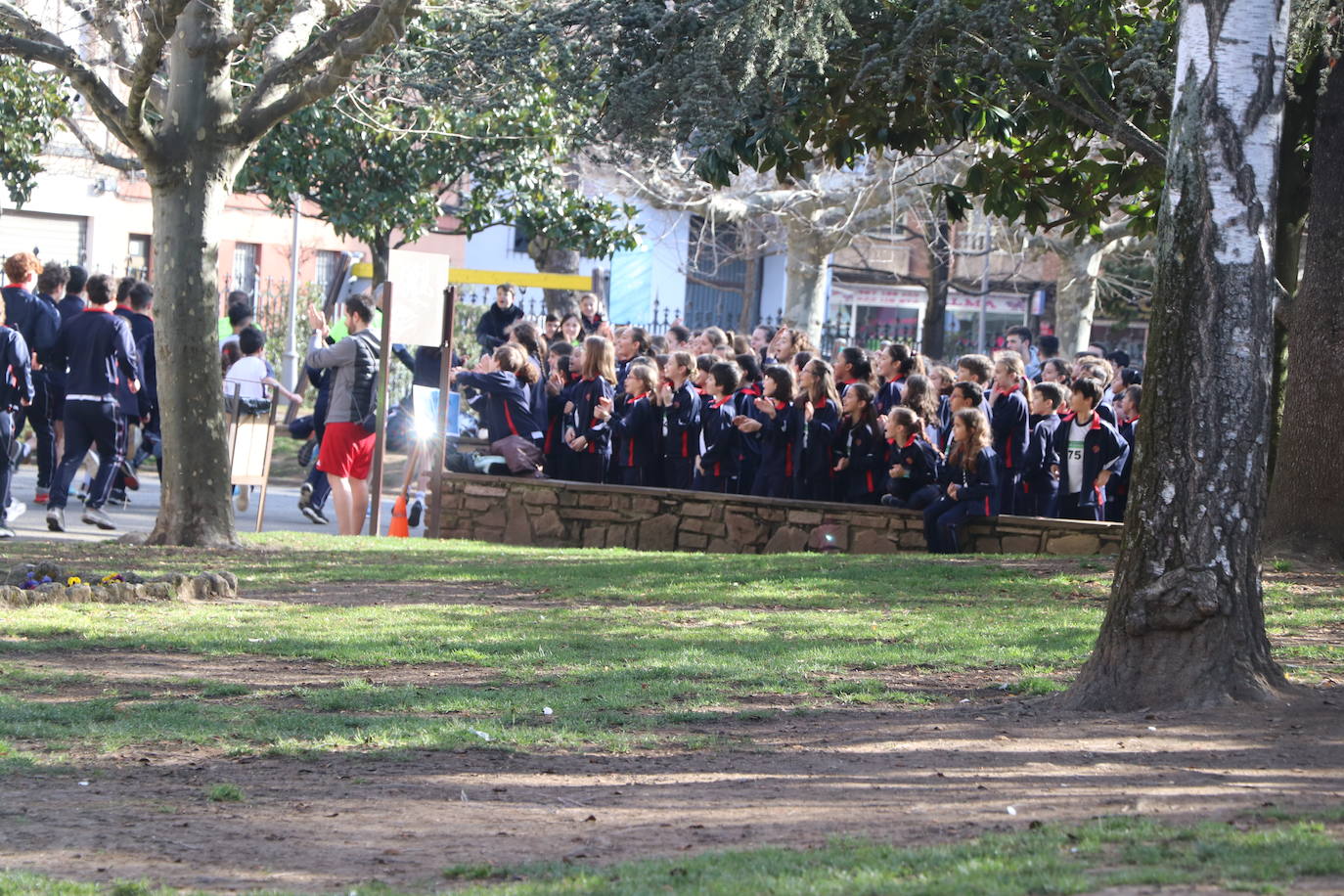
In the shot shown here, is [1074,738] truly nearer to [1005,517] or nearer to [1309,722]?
[1309,722]

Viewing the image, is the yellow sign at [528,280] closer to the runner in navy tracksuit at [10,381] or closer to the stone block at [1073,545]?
the runner in navy tracksuit at [10,381]

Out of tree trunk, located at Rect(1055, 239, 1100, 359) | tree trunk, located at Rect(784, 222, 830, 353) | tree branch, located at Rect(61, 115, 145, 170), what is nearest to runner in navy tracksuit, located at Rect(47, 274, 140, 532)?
tree branch, located at Rect(61, 115, 145, 170)

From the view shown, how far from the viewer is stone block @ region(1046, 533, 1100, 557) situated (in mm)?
12219

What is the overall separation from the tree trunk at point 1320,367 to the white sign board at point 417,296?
6.87 meters

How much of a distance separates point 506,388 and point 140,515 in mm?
3667

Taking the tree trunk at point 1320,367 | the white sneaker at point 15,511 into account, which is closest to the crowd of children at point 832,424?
the tree trunk at point 1320,367

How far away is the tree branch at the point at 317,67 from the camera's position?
1111 centimetres

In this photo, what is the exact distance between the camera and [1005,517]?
12578 mm

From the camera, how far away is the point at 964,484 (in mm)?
12367

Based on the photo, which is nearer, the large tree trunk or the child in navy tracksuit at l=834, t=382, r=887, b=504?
the large tree trunk

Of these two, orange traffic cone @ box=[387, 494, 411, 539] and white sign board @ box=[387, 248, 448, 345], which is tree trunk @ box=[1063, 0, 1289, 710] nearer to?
white sign board @ box=[387, 248, 448, 345]

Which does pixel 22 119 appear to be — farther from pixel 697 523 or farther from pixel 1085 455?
pixel 1085 455

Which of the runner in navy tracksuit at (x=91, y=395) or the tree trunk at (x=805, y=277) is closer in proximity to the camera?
the runner in navy tracksuit at (x=91, y=395)

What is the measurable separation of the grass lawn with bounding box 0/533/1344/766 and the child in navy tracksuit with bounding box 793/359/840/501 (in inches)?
66.8
